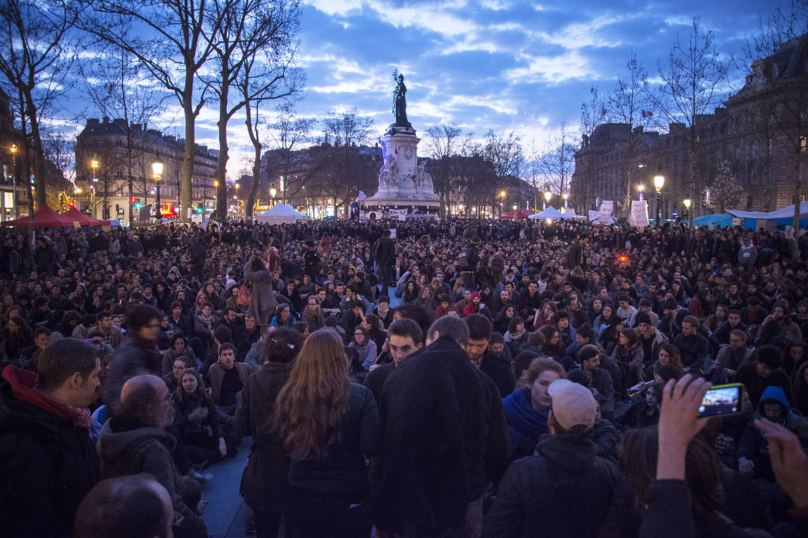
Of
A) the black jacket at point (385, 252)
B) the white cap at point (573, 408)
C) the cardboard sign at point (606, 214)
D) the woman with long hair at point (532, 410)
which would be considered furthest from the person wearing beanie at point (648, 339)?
the cardboard sign at point (606, 214)

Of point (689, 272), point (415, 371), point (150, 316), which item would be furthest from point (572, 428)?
point (689, 272)

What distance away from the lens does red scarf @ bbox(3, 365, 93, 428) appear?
2.46 metres

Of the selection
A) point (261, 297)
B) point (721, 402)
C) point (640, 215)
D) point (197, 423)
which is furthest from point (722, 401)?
point (640, 215)

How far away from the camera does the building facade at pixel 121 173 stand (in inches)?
2239

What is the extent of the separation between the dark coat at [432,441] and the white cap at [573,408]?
1.42ft

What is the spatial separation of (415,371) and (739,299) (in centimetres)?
1059

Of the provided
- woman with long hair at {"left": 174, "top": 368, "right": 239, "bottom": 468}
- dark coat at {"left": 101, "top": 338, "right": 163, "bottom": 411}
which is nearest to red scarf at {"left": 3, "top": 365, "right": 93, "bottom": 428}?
dark coat at {"left": 101, "top": 338, "right": 163, "bottom": 411}

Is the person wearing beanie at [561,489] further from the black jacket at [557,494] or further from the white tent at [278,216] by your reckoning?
the white tent at [278,216]

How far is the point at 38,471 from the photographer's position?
2395 millimetres

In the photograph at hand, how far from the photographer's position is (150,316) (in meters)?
4.45

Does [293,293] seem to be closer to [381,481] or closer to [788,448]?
[381,481]

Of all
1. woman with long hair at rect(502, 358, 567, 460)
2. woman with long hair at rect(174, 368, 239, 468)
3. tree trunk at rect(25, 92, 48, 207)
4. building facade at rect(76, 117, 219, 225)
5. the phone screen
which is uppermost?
building facade at rect(76, 117, 219, 225)

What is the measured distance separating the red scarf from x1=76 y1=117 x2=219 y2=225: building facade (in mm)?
51227

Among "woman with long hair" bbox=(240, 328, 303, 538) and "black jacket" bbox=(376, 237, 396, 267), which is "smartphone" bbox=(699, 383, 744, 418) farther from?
"black jacket" bbox=(376, 237, 396, 267)
